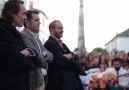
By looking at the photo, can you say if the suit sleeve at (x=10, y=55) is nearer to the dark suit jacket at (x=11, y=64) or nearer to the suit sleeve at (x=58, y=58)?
the dark suit jacket at (x=11, y=64)

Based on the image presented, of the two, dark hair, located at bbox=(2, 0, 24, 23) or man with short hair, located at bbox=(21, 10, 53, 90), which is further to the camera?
man with short hair, located at bbox=(21, 10, 53, 90)

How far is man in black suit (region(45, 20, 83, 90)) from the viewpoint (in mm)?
4688

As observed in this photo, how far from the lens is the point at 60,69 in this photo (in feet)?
15.7

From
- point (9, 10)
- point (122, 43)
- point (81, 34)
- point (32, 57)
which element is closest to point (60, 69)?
point (32, 57)

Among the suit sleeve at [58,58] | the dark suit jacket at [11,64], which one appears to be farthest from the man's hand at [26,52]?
the suit sleeve at [58,58]

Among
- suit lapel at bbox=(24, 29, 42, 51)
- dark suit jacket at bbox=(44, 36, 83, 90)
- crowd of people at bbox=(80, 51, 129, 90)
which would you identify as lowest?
crowd of people at bbox=(80, 51, 129, 90)

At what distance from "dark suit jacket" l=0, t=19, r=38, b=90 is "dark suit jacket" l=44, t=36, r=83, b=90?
1.50 m

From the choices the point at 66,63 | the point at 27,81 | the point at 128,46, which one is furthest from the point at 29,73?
the point at 128,46

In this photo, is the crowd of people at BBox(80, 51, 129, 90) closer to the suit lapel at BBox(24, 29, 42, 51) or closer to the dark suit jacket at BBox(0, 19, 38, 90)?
the suit lapel at BBox(24, 29, 42, 51)

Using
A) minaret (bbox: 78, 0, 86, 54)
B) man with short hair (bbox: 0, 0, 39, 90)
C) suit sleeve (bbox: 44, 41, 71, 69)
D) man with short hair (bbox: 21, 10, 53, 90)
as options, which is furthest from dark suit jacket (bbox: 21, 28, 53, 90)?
minaret (bbox: 78, 0, 86, 54)

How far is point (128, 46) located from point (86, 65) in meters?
69.3

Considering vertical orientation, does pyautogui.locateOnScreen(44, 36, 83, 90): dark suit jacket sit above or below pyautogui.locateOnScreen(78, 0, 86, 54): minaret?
below

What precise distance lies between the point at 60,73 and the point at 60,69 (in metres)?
0.06

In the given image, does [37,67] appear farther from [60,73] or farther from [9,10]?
[60,73]
